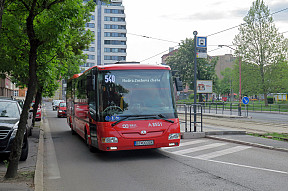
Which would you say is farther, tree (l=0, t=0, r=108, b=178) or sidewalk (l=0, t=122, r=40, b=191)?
tree (l=0, t=0, r=108, b=178)

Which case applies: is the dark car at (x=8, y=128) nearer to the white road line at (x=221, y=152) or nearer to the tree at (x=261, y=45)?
the white road line at (x=221, y=152)

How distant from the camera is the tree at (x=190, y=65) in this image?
65.5 meters

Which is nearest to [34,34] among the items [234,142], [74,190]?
[74,190]

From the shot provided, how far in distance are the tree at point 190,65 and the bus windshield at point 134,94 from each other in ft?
181

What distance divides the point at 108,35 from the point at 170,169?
108 meters

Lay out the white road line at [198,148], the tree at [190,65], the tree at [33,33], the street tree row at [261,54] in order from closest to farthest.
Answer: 1. the tree at [33,33]
2. the white road line at [198,148]
3. the street tree row at [261,54]
4. the tree at [190,65]

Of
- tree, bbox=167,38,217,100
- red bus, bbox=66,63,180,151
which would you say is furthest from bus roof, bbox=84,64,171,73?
tree, bbox=167,38,217,100

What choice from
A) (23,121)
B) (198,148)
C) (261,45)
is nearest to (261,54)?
(261,45)

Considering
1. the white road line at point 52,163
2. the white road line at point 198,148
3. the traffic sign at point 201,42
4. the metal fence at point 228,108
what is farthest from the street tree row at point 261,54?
the white road line at point 52,163

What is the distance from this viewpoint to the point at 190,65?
66125mm

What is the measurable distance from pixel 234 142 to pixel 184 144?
1.95 m

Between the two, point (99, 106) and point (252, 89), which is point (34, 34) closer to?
point (99, 106)

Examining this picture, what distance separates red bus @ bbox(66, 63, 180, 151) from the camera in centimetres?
945

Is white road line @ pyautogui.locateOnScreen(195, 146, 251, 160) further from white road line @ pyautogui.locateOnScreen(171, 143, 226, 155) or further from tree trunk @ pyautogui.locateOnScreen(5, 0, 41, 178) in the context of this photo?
tree trunk @ pyautogui.locateOnScreen(5, 0, 41, 178)
